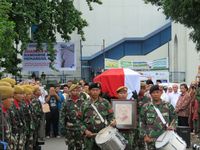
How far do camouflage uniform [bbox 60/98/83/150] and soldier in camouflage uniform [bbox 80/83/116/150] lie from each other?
167 centimetres

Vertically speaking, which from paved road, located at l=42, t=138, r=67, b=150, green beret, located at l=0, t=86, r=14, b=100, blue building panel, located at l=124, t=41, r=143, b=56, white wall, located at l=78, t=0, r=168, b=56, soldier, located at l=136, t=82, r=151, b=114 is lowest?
paved road, located at l=42, t=138, r=67, b=150

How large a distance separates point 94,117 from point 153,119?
112 centimetres

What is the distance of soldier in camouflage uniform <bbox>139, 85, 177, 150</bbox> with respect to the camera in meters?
9.55

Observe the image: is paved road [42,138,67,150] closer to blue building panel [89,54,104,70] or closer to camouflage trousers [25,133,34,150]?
camouflage trousers [25,133,34,150]

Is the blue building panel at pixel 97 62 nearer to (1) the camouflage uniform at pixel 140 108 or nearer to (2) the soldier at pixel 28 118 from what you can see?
(2) the soldier at pixel 28 118

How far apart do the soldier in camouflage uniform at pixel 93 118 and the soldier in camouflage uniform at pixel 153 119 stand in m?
0.66

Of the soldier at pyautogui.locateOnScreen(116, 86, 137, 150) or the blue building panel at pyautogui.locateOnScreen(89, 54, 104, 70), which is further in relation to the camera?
the blue building panel at pyautogui.locateOnScreen(89, 54, 104, 70)

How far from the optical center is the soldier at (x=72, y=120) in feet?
39.0

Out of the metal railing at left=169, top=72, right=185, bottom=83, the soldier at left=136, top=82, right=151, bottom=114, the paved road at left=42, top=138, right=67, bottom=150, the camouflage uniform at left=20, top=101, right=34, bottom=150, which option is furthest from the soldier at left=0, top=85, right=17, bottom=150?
the metal railing at left=169, top=72, right=185, bottom=83

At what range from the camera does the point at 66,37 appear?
26250 millimetres

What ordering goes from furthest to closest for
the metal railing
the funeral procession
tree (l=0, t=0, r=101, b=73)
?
1. the metal railing
2. tree (l=0, t=0, r=101, b=73)
3. the funeral procession

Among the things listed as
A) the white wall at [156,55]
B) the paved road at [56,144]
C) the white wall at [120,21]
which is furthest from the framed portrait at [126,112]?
the white wall at [120,21]

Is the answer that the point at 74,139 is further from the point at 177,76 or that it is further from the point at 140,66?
the point at 177,76

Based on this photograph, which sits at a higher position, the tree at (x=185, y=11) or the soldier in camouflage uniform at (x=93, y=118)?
the tree at (x=185, y=11)
